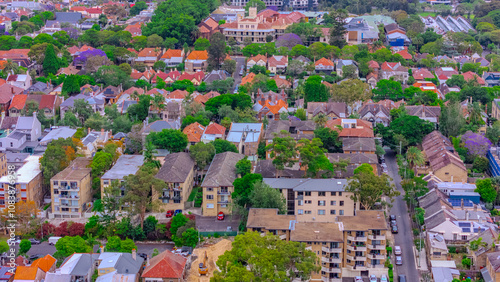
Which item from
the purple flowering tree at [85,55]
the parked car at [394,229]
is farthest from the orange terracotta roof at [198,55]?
the parked car at [394,229]

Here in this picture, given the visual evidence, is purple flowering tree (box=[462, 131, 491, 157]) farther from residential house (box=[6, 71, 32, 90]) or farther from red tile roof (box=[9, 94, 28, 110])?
residential house (box=[6, 71, 32, 90])

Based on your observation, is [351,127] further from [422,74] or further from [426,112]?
[422,74]

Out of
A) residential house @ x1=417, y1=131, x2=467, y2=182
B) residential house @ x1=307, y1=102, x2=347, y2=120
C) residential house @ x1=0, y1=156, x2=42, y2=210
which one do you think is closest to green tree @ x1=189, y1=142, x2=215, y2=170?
residential house @ x1=0, y1=156, x2=42, y2=210

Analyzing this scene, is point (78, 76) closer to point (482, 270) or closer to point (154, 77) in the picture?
point (154, 77)

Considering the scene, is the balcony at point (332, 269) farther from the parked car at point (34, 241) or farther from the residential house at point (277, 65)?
the residential house at point (277, 65)

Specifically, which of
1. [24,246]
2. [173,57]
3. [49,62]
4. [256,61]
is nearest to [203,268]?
[24,246]

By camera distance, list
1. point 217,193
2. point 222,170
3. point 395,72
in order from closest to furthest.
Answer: point 217,193, point 222,170, point 395,72
